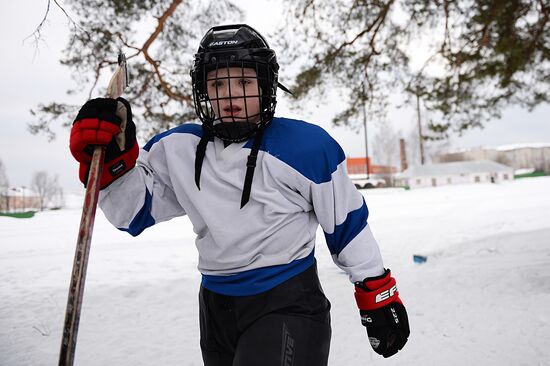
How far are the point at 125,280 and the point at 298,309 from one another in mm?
5582

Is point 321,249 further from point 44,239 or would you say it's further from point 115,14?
point 44,239

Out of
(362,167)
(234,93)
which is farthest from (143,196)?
(362,167)

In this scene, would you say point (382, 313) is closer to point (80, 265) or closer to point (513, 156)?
point (80, 265)

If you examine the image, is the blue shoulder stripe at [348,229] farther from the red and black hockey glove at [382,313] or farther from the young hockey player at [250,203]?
the red and black hockey glove at [382,313]

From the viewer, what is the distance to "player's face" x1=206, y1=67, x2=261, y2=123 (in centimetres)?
163

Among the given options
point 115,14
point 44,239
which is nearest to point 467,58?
point 115,14

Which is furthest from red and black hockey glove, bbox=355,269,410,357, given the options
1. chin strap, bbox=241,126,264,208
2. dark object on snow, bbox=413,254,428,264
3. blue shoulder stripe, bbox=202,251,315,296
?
dark object on snow, bbox=413,254,428,264

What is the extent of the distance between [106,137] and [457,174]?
46.3 m

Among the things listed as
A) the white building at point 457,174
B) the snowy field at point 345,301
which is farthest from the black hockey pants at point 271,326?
the white building at point 457,174

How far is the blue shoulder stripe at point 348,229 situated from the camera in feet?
5.51

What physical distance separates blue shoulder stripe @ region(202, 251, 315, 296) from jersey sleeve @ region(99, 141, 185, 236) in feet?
1.39

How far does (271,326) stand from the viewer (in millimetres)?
1464

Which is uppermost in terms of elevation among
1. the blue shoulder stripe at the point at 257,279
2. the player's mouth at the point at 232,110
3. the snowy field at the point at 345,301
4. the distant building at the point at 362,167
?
the distant building at the point at 362,167

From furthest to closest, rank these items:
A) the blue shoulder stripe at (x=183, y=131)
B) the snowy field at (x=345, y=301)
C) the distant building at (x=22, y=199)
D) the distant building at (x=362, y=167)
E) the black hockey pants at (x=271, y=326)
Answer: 1. the distant building at (x=362, y=167)
2. the distant building at (x=22, y=199)
3. the snowy field at (x=345, y=301)
4. the blue shoulder stripe at (x=183, y=131)
5. the black hockey pants at (x=271, y=326)
